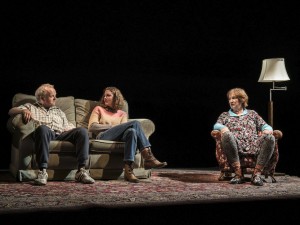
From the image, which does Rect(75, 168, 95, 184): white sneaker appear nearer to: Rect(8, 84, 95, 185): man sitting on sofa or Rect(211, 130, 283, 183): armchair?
Rect(8, 84, 95, 185): man sitting on sofa

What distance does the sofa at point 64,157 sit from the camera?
14.5 feet

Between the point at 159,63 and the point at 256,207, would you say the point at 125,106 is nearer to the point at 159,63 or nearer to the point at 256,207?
the point at 159,63

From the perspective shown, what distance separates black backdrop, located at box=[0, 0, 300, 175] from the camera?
6273 mm

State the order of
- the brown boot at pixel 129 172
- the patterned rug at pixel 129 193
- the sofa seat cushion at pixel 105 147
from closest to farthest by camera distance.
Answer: the patterned rug at pixel 129 193 < the brown boot at pixel 129 172 < the sofa seat cushion at pixel 105 147

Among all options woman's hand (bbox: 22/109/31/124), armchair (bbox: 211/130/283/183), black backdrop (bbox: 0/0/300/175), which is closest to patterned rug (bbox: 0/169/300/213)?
armchair (bbox: 211/130/283/183)

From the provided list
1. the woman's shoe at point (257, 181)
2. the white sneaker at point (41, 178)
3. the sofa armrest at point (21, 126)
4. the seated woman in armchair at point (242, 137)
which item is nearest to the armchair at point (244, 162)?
the seated woman in armchair at point (242, 137)

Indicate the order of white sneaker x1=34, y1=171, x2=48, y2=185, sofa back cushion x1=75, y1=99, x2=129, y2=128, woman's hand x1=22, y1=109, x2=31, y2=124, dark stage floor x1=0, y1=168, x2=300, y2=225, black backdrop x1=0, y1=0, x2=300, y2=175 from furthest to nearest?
1. black backdrop x1=0, y1=0, x2=300, y2=175
2. sofa back cushion x1=75, y1=99, x2=129, y2=128
3. woman's hand x1=22, y1=109, x2=31, y2=124
4. white sneaker x1=34, y1=171, x2=48, y2=185
5. dark stage floor x1=0, y1=168, x2=300, y2=225

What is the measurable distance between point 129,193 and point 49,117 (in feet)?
4.84

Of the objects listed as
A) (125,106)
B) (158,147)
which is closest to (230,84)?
(158,147)

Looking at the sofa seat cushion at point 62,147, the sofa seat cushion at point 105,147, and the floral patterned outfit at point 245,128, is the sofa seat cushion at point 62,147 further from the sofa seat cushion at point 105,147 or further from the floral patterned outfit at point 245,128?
the floral patterned outfit at point 245,128

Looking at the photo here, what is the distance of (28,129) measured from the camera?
175 inches

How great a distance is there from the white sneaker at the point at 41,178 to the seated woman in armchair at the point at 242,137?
1676mm

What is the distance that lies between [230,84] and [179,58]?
3.29ft

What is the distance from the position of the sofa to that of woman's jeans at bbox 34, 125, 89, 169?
0.08 metres
